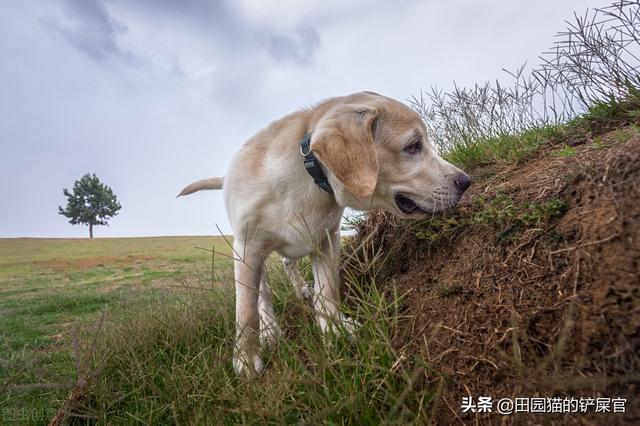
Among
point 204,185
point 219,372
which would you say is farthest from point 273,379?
point 204,185

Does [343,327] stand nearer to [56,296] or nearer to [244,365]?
[244,365]

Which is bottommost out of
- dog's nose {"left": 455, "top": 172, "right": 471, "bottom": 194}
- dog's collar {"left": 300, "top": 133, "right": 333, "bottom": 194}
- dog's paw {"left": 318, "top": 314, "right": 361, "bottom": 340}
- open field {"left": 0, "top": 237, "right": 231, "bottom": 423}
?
open field {"left": 0, "top": 237, "right": 231, "bottom": 423}

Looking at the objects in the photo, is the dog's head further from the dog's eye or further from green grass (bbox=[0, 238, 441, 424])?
green grass (bbox=[0, 238, 441, 424])

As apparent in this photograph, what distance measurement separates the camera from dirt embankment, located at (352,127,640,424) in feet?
3.97

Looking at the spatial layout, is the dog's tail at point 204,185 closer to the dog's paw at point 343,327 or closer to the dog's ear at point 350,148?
the dog's ear at point 350,148

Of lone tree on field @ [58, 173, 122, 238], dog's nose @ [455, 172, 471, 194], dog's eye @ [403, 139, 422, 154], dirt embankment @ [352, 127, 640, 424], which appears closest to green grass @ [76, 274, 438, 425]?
dirt embankment @ [352, 127, 640, 424]

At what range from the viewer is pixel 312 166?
2367mm

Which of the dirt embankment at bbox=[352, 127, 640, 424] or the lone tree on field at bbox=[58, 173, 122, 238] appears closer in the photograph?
the dirt embankment at bbox=[352, 127, 640, 424]

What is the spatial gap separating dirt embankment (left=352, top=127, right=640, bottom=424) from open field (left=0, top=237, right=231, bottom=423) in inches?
69.9

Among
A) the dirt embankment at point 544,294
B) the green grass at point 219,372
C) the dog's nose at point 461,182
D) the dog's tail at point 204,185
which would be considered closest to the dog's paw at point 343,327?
the green grass at point 219,372

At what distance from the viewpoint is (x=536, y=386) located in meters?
1.25

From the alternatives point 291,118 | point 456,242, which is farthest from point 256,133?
point 456,242

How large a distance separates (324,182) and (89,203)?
60194mm

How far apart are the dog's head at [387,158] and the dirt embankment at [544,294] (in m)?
0.25
